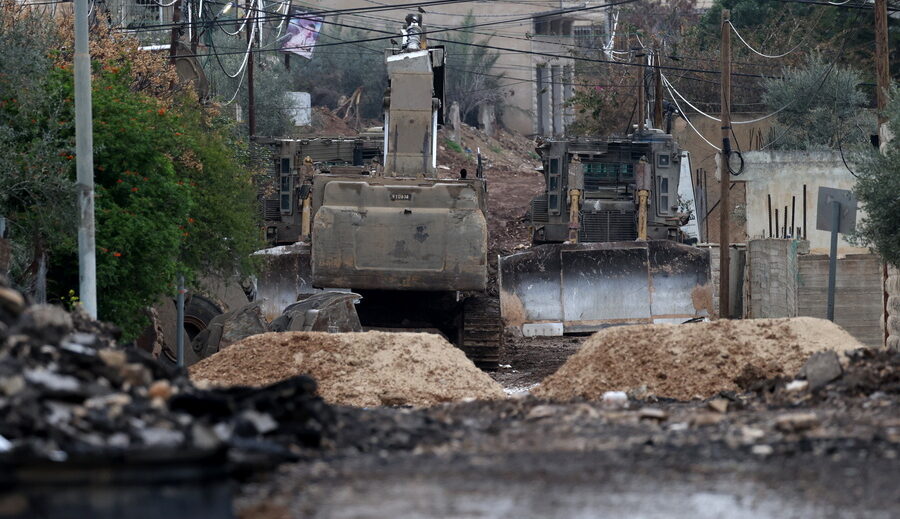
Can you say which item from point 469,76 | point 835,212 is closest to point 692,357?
point 835,212

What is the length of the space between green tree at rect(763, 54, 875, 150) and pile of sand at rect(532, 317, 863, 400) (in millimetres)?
27129

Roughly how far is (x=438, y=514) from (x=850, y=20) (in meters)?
43.1

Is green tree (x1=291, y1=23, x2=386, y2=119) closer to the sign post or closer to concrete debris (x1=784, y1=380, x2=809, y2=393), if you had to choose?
the sign post

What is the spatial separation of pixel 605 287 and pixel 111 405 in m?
15.5

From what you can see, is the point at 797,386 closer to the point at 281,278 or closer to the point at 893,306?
the point at 893,306

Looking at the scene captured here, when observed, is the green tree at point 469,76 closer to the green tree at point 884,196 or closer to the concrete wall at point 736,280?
the concrete wall at point 736,280

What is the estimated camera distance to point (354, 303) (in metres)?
19.8

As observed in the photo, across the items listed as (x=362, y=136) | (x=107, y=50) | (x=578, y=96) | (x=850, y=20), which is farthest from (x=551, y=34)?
(x=107, y=50)

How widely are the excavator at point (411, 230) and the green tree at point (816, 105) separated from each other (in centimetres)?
2328

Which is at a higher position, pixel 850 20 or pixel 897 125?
pixel 850 20

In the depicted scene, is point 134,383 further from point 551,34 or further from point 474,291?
point 551,34

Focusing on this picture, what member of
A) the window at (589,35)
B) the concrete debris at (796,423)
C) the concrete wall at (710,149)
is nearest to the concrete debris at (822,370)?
the concrete debris at (796,423)

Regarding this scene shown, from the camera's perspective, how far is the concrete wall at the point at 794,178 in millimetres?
35688

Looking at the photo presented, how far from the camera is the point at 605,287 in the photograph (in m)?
23.1
